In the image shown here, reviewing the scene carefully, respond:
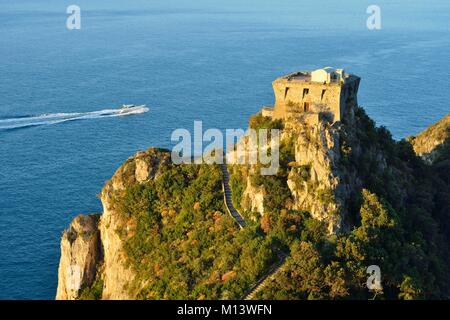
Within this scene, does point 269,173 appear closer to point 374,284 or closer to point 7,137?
point 374,284

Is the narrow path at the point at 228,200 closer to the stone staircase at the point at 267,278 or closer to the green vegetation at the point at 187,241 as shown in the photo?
the green vegetation at the point at 187,241

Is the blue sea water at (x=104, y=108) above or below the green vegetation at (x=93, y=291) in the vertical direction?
above

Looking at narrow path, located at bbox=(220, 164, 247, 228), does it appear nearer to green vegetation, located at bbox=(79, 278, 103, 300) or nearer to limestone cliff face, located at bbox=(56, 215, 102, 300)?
limestone cliff face, located at bbox=(56, 215, 102, 300)

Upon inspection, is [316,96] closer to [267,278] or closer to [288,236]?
[288,236]

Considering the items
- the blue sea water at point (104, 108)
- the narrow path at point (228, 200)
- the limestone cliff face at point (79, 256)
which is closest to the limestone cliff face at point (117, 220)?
the limestone cliff face at point (79, 256)

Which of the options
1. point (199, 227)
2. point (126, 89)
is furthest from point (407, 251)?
point (126, 89)

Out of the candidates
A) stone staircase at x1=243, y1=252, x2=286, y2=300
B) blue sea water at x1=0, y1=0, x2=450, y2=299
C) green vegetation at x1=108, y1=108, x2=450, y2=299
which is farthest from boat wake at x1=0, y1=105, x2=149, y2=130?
stone staircase at x1=243, y1=252, x2=286, y2=300

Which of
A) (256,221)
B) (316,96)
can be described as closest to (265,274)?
(256,221)

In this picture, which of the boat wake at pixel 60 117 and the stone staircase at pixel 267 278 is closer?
the stone staircase at pixel 267 278
